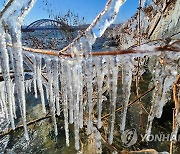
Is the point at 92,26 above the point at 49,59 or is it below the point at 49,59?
above

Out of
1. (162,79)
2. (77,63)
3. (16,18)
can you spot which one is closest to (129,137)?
(162,79)

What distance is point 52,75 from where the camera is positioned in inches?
53.9

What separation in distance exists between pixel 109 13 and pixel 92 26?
97mm

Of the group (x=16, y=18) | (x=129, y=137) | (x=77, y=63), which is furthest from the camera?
(x=129, y=137)

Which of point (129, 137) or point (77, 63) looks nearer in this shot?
point (77, 63)

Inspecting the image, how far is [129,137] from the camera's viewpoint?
4418mm

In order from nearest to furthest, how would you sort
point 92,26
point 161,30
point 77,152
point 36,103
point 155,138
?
point 92,26 < point 77,152 < point 155,138 < point 161,30 < point 36,103

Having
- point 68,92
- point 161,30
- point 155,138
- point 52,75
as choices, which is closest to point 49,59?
point 52,75

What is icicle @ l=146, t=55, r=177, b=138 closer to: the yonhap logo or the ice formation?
the ice formation

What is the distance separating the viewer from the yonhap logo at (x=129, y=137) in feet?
13.3

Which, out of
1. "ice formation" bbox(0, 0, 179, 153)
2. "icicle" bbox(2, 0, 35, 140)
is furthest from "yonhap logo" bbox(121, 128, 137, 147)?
"icicle" bbox(2, 0, 35, 140)

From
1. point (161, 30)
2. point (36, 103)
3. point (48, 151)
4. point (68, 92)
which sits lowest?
point (48, 151)

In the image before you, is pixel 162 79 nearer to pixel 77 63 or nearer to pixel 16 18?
pixel 77 63

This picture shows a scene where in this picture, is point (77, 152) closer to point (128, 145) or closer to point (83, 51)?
point (128, 145)
